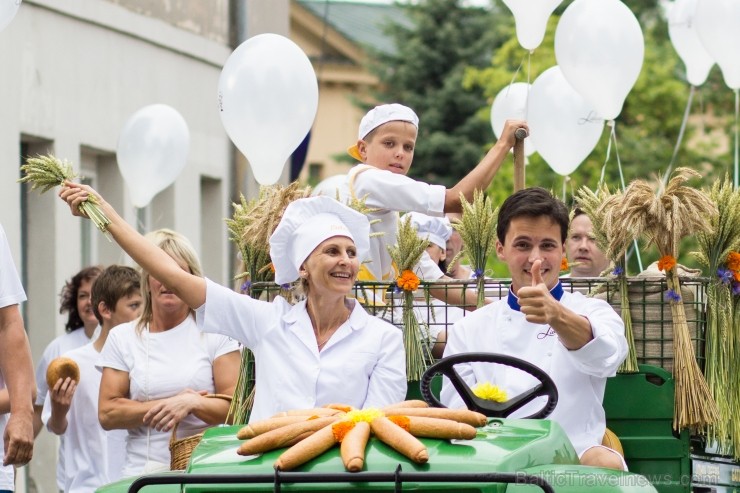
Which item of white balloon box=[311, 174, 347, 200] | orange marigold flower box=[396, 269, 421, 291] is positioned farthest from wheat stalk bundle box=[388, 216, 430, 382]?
white balloon box=[311, 174, 347, 200]

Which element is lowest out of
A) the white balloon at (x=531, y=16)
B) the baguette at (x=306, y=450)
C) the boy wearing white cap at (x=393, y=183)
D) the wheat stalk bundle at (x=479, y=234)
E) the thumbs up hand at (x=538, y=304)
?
the baguette at (x=306, y=450)

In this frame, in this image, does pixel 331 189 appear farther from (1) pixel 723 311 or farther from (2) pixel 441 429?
(2) pixel 441 429

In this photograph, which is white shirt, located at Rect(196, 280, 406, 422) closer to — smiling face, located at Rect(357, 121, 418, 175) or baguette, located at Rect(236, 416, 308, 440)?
baguette, located at Rect(236, 416, 308, 440)

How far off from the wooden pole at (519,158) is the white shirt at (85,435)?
2741 millimetres

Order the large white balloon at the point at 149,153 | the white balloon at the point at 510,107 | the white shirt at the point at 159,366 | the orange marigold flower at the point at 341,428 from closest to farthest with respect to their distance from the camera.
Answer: the orange marigold flower at the point at 341,428
the white shirt at the point at 159,366
the large white balloon at the point at 149,153
the white balloon at the point at 510,107

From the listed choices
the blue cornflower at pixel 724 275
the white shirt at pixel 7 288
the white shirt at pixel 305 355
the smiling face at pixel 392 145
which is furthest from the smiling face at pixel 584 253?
the white shirt at pixel 7 288

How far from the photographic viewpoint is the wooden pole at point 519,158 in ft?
25.2

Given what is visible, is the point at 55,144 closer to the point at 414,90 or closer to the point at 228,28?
the point at 228,28

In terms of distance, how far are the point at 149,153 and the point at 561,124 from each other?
287cm

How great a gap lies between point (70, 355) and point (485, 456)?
4.76m

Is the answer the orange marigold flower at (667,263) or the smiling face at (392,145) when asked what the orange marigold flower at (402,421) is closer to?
the orange marigold flower at (667,263)

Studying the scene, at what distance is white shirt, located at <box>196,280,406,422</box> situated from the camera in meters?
6.44

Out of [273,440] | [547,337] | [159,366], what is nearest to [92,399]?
[159,366]

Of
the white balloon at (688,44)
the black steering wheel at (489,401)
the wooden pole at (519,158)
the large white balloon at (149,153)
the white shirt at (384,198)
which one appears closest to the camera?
the black steering wheel at (489,401)
